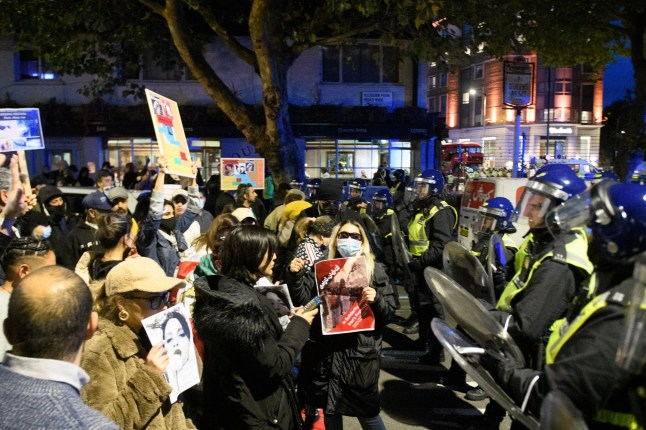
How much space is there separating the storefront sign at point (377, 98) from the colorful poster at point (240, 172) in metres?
11.4

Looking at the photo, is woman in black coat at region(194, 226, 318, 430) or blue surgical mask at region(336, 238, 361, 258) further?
blue surgical mask at region(336, 238, 361, 258)

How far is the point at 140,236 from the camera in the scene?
5309mm

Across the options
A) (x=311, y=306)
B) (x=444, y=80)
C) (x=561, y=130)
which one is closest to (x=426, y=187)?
(x=311, y=306)

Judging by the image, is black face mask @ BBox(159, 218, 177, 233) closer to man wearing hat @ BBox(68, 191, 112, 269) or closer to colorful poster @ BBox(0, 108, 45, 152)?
man wearing hat @ BBox(68, 191, 112, 269)

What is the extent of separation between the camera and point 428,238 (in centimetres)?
744

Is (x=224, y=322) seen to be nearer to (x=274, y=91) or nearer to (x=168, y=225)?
(x=168, y=225)

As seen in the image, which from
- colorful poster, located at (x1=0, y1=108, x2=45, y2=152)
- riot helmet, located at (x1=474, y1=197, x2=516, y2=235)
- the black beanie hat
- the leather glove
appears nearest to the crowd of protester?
riot helmet, located at (x1=474, y1=197, x2=516, y2=235)

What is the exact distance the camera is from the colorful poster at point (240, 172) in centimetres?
1152

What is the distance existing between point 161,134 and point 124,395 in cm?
333

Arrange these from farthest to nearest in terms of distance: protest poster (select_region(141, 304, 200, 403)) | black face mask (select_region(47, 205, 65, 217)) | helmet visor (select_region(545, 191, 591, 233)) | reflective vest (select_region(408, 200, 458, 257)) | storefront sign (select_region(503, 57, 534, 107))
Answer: storefront sign (select_region(503, 57, 534, 107)) → reflective vest (select_region(408, 200, 458, 257)) → black face mask (select_region(47, 205, 65, 217)) → protest poster (select_region(141, 304, 200, 403)) → helmet visor (select_region(545, 191, 591, 233))

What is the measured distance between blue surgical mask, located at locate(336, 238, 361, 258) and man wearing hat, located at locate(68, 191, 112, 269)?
3.33m

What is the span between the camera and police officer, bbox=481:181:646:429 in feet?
6.54

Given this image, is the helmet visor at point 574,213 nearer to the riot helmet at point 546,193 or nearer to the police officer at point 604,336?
the police officer at point 604,336

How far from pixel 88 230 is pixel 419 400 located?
421 cm
